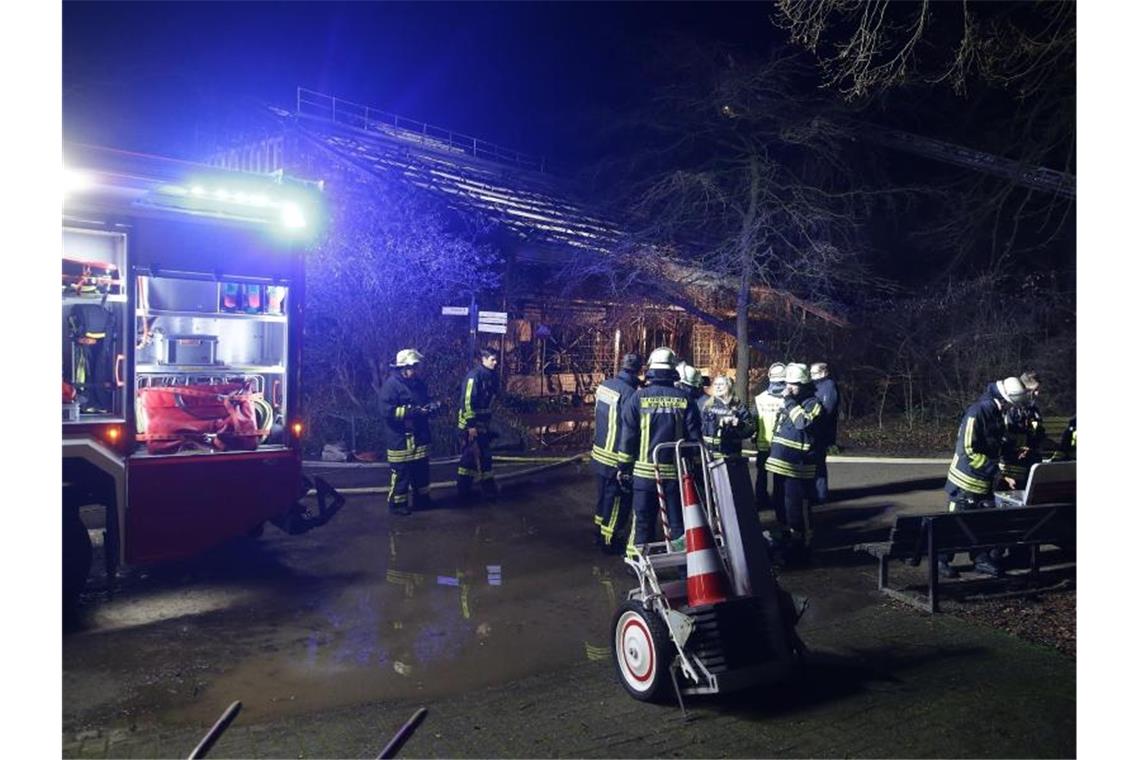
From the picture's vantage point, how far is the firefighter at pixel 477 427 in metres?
9.09

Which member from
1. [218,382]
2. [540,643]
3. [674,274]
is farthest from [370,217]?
[540,643]

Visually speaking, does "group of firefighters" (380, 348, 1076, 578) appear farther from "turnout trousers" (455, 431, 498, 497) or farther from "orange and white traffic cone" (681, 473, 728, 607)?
"orange and white traffic cone" (681, 473, 728, 607)

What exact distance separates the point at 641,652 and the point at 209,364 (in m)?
4.15

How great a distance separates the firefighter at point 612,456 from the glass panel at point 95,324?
12.0 feet

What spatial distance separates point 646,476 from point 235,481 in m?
3.13

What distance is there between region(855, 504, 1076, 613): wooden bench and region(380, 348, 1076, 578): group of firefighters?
0.50 meters

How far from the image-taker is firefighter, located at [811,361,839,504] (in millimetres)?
7629

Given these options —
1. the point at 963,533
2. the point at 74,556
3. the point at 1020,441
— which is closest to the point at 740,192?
the point at 1020,441

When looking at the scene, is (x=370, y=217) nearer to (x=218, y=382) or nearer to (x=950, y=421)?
(x=218, y=382)

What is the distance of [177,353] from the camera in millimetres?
6301

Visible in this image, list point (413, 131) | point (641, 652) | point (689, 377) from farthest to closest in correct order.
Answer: point (413, 131)
point (689, 377)
point (641, 652)

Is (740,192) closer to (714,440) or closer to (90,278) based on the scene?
(714,440)

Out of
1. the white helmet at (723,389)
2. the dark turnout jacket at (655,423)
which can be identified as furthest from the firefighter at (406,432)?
the white helmet at (723,389)
